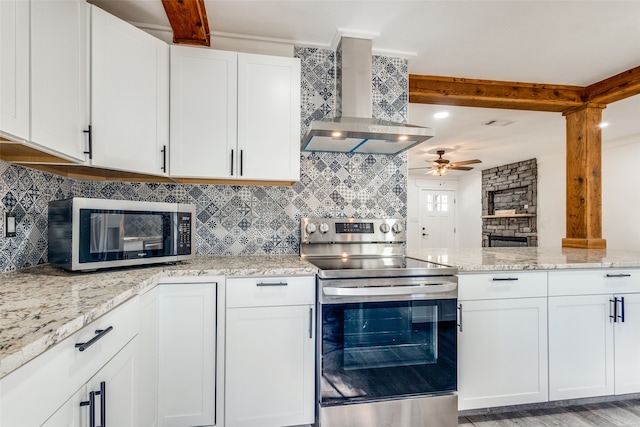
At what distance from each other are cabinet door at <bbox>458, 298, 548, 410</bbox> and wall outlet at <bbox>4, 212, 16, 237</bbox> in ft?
7.58

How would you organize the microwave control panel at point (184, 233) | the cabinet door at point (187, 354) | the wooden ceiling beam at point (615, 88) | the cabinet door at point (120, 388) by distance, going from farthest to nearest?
the wooden ceiling beam at point (615, 88) → the microwave control panel at point (184, 233) → the cabinet door at point (187, 354) → the cabinet door at point (120, 388)

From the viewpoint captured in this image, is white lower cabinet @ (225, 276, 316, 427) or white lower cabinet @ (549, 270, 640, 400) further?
white lower cabinet @ (549, 270, 640, 400)

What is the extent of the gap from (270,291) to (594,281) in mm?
2003

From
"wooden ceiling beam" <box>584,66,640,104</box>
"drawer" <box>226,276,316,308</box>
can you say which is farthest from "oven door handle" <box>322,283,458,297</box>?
"wooden ceiling beam" <box>584,66,640,104</box>

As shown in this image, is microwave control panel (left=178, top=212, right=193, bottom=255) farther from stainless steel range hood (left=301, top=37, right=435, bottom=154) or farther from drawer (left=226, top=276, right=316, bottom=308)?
stainless steel range hood (left=301, top=37, right=435, bottom=154)

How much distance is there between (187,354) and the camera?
166cm

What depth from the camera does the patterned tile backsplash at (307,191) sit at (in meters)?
2.25

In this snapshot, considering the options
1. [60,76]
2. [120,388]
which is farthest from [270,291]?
[60,76]

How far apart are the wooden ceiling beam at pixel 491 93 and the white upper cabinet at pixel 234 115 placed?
4.27 feet

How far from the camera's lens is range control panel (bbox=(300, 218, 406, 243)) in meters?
2.32

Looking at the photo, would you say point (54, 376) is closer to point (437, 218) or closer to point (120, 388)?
point (120, 388)

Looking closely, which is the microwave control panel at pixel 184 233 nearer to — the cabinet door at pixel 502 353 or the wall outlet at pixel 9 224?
the wall outlet at pixel 9 224

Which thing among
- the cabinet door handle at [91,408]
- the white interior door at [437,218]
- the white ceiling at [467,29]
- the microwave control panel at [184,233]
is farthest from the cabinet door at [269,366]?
the white interior door at [437,218]

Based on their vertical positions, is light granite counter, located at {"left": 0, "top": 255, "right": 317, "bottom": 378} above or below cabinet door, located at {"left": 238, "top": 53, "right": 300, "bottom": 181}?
below
